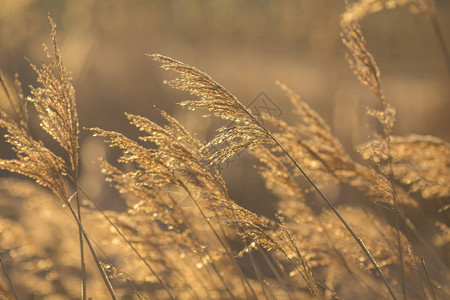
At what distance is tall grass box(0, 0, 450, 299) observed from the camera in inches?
63.3

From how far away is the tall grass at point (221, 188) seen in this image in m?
1.61

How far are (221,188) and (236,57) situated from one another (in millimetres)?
11370

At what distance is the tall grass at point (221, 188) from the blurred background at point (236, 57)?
1.75 m

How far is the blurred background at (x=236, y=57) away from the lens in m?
7.07

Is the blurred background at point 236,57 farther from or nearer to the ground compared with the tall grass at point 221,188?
farther from the ground

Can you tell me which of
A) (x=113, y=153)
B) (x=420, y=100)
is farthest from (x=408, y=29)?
(x=113, y=153)

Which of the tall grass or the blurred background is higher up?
the blurred background

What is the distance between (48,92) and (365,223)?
2444 mm

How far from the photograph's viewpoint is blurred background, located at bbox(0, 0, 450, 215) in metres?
7.07

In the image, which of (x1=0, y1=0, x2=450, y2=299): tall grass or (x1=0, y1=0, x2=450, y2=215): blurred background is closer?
(x1=0, y1=0, x2=450, y2=299): tall grass

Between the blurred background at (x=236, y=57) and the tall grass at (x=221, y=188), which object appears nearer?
the tall grass at (x=221, y=188)

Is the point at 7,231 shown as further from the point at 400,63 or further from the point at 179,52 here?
the point at 400,63

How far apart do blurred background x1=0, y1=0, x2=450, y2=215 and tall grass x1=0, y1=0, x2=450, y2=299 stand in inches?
69.1

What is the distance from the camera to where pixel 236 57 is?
42.0ft
